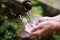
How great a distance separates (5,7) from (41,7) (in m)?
1.86

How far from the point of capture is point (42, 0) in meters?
4.02

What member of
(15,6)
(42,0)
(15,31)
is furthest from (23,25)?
(42,0)

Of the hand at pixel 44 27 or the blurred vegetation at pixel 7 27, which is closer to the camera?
the hand at pixel 44 27

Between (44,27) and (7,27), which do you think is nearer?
(44,27)

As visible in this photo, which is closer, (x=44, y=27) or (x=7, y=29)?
(x=44, y=27)

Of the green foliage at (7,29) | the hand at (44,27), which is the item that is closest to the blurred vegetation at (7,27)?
the green foliage at (7,29)

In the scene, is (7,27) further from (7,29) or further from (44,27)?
(44,27)

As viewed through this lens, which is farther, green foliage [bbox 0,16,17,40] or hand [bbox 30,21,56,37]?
green foliage [bbox 0,16,17,40]

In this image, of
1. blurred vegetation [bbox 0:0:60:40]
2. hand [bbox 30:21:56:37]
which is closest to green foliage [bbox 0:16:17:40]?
blurred vegetation [bbox 0:0:60:40]

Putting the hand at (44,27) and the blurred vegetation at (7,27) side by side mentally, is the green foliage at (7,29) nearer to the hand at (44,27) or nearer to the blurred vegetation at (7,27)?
the blurred vegetation at (7,27)

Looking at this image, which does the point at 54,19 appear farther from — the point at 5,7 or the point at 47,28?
the point at 5,7

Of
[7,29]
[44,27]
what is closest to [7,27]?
[7,29]

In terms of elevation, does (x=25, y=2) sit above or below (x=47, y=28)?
above

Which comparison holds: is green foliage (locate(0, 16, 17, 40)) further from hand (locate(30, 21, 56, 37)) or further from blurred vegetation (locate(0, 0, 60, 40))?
hand (locate(30, 21, 56, 37))
